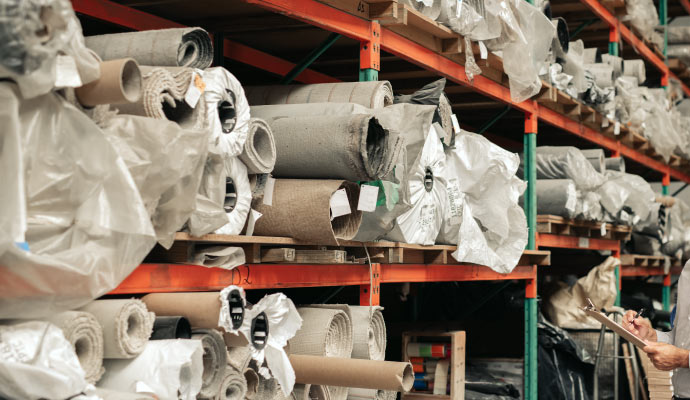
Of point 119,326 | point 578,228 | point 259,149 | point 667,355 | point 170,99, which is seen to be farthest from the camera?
point 578,228

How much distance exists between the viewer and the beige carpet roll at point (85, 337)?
7.32 ft

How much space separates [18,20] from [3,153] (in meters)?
0.32

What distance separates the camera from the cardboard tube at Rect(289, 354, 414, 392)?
3.15 metres

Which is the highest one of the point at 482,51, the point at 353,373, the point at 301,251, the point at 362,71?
the point at 482,51

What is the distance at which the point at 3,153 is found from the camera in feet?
6.58

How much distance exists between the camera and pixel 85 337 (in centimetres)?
230

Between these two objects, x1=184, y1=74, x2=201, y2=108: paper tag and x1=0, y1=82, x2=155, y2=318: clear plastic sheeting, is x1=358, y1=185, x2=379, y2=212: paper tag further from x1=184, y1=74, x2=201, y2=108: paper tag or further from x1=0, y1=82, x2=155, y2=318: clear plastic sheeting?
x1=0, y1=82, x2=155, y2=318: clear plastic sheeting

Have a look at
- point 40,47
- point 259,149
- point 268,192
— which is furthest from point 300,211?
point 40,47

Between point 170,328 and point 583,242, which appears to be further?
point 583,242

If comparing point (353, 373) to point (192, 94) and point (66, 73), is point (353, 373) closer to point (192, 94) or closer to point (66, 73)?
point (192, 94)

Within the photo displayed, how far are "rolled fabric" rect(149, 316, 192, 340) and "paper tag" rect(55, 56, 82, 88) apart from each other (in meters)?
0.89

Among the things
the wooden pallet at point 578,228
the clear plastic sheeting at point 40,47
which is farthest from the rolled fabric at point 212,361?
the wooden pallet at point 578,228

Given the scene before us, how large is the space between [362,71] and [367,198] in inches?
33.7

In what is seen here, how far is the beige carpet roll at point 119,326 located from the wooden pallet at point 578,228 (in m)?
4.51
